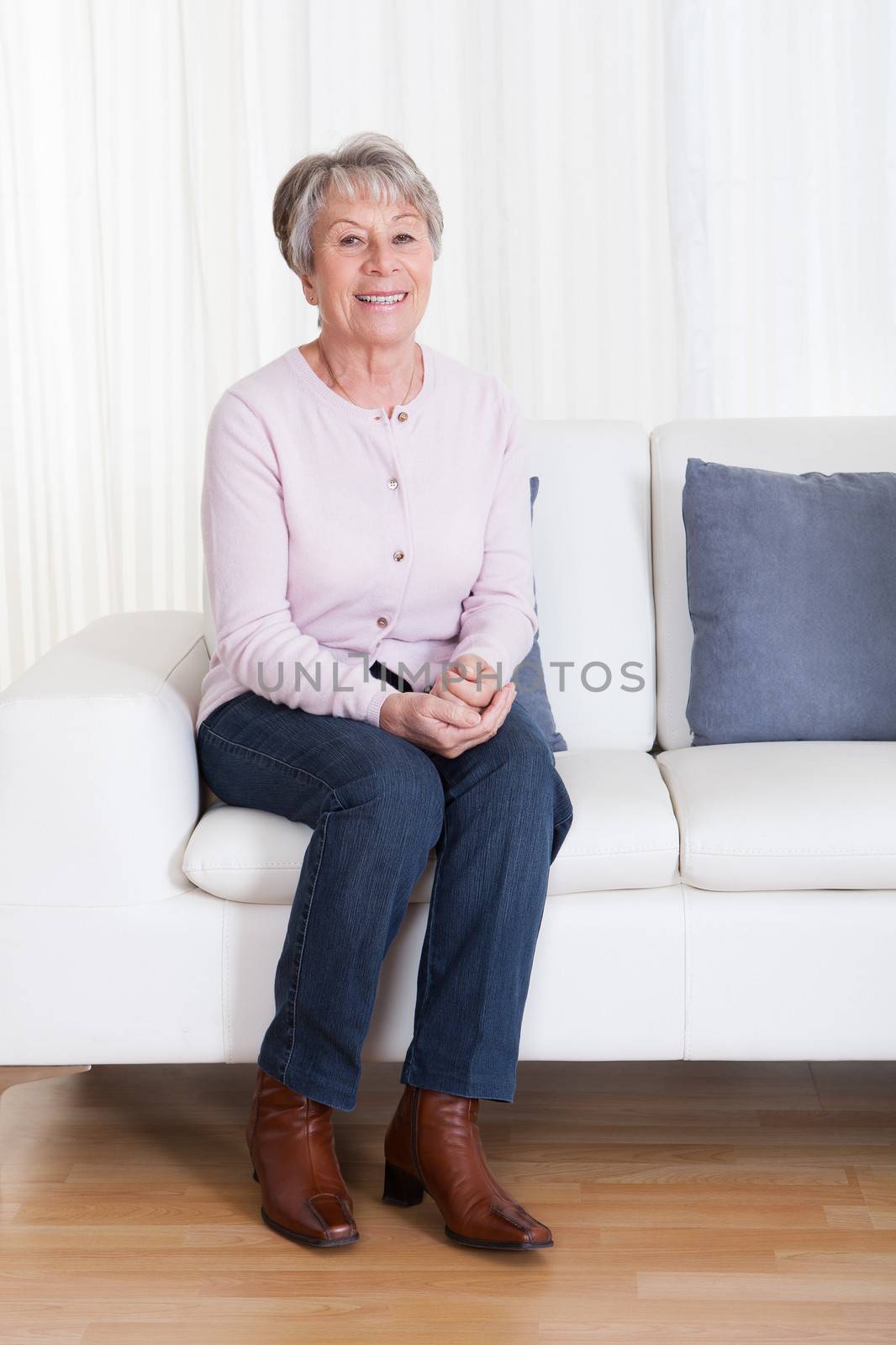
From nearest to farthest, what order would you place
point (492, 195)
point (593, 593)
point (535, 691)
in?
point (535, 691) → point (593, 593) → point (492, 195)

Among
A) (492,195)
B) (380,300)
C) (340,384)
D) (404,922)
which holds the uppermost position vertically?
(492,195)

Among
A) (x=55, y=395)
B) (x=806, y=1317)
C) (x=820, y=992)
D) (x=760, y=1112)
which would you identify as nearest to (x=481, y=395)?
(x=820, y=992)

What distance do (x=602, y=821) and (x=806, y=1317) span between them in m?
0.59

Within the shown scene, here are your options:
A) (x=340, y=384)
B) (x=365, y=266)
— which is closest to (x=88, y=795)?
(x=340, y=384)

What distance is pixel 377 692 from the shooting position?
171 centimetres

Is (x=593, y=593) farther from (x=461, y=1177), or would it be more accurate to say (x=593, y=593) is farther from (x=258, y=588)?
(x=461, y=1177)

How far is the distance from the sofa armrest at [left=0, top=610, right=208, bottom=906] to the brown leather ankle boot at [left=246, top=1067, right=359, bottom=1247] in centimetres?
31

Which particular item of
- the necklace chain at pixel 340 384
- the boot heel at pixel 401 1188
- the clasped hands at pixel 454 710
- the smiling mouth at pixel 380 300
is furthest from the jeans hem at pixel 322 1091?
the smiling mouth at pixel 380 300

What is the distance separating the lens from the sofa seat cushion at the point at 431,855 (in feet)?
5.40

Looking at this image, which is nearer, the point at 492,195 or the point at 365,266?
the point at 365,266

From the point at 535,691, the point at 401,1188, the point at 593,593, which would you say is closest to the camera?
the point at 401,1188

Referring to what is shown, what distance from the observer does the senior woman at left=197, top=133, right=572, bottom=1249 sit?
1524 mm

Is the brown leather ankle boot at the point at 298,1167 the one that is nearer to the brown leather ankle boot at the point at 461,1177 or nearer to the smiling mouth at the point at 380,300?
the brown leather ankle boot at the point at 461,1177

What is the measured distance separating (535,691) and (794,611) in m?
0.41
